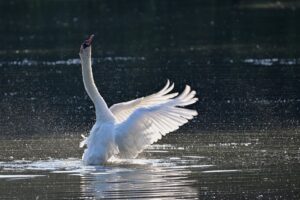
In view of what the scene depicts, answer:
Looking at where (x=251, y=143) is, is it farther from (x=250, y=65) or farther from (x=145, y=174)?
(x=250, y=65)

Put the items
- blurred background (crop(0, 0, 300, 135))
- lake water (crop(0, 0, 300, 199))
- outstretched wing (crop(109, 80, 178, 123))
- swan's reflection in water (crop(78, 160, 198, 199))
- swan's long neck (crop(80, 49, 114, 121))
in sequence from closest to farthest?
1. swan's reflection in water (crop(78, 160, 198, 199))
2. lake water (crop(0, 0, 300, 199))
3. swan's long neck (crop(80, 49, 114, 121))
4. outstretched wing (crop(109, 80, 178, 123))
5. blurred background (crop(0, 0, 300, 135))

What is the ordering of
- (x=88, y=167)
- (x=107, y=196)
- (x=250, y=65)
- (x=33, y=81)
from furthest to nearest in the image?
(x=250, y=65) → (x=33, y=81) → (x=88, y=167) → (x=107, y=196)

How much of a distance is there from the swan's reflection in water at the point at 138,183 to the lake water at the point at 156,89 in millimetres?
15

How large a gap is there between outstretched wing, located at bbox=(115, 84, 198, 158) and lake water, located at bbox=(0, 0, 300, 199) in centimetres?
28

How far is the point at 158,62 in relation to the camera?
108 ft

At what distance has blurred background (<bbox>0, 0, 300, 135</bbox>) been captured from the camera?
21.4 meters

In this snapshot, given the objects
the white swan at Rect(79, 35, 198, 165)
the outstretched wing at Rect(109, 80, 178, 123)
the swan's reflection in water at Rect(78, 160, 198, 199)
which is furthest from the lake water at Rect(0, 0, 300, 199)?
the outstretched wing at Rect(109, 80, 178, 123)

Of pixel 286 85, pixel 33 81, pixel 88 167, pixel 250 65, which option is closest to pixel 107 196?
pixel 88 167

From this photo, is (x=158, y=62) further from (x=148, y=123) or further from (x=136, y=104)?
(x=148, y=123)

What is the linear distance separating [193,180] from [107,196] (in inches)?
58.1

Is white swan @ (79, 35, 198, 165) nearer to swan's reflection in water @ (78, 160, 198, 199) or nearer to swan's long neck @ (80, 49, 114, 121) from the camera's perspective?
swan's long neck @ (80, 49, 114, 121)

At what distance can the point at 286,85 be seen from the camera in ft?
83.6

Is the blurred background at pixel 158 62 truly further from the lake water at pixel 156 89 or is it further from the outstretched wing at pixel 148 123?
the outstretched wing at pixel 148 123

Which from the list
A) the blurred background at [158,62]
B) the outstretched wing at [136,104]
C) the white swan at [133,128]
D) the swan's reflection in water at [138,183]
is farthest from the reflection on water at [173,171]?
the blurred background at [158,62]
